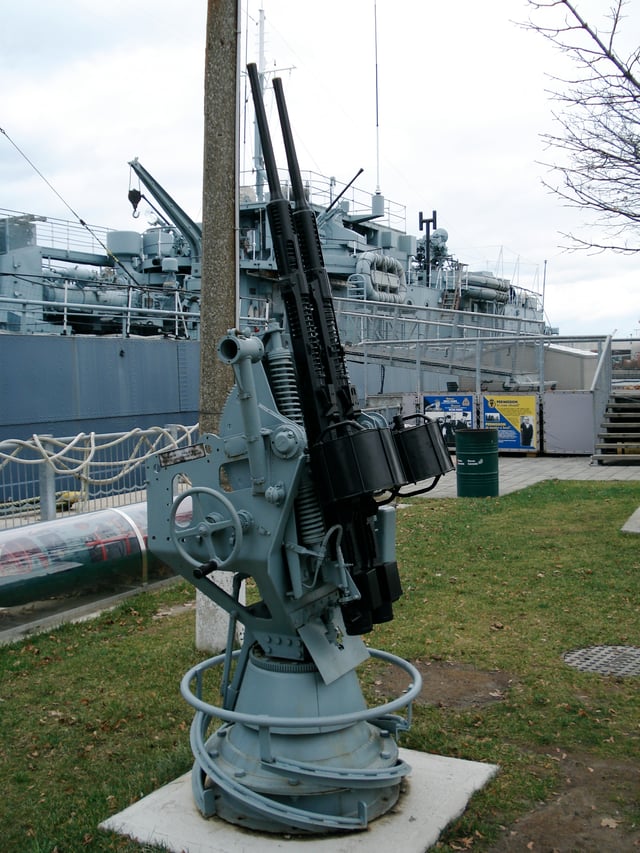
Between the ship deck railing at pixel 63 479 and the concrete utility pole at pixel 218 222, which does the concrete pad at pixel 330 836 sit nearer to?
the concrete utility pole at pixel 218 222

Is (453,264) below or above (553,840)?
above

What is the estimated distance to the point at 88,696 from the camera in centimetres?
592

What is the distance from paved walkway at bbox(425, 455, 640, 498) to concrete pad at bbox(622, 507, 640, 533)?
3.63 m

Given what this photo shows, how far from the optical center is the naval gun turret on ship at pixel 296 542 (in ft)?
12.2

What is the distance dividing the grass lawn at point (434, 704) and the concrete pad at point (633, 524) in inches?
9.8

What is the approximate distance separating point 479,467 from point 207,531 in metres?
10.9

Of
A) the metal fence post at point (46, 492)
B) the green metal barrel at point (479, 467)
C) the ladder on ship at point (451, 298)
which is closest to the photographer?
the metal fence post at point (46, 492)

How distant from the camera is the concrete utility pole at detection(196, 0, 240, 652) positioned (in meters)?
6.58

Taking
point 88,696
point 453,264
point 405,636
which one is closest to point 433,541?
point 405,636

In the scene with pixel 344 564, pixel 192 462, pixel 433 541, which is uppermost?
pixel 192 462

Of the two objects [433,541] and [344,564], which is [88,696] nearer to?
[344,564]

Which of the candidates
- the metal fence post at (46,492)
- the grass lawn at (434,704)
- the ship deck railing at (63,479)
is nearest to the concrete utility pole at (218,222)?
the grass lawn at (434,704)

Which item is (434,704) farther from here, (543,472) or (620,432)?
(620,432)

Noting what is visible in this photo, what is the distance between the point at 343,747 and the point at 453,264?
1659 inches
